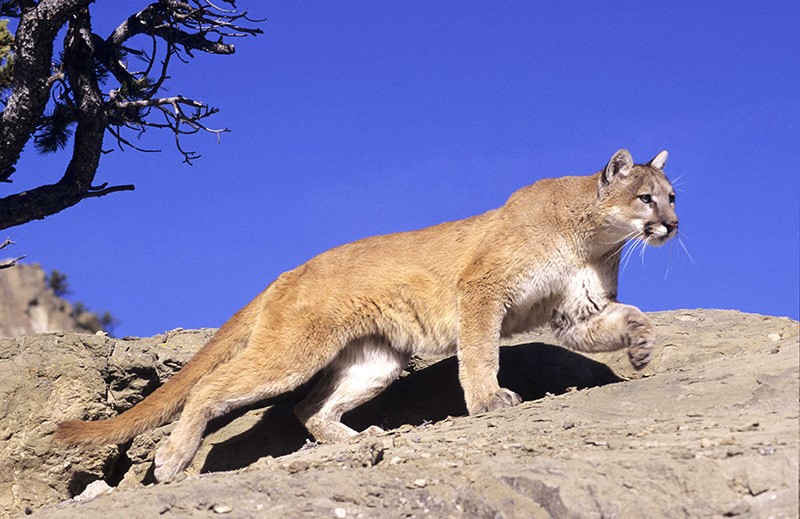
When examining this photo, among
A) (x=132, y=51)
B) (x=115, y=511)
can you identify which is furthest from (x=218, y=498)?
(x=132, y=51)

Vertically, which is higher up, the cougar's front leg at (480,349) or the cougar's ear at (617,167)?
the cougar's ear at (617,167)

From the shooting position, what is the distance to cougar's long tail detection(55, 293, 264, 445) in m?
7.49

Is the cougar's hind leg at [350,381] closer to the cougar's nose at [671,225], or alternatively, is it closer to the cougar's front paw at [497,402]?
the cougar's front paw at [497,402]

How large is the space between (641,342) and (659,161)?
1.89 meters

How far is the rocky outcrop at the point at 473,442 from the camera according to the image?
4727 millimetres

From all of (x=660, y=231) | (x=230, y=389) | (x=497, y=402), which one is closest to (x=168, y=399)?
(x=230, y=389)

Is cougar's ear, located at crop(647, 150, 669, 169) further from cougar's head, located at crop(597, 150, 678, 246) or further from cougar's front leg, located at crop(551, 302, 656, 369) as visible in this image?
cougar's front leg, located at crop(551, 302, 656, 369)

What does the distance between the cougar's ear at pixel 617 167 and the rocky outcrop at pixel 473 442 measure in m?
1.65

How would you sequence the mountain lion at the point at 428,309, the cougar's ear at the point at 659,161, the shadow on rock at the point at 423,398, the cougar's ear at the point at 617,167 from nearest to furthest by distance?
the mountain lion at the point at 428,309 → the cougar's ear at the point at 617,167 → the cougar's ear at the point at 659,161 → the shadow on rock at the point at 423,398

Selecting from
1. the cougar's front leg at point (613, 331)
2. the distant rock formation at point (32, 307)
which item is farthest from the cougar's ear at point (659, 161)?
the distant rock formation at point (32, 307)

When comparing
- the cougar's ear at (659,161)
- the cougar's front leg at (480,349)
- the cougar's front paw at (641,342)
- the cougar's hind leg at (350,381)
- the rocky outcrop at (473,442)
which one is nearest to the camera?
the rocky outcrop at (473,442)

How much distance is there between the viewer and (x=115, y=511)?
16.6 ft

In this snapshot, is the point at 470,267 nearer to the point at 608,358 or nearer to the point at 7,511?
the point at 608,358

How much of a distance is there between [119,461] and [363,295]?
301 cm
